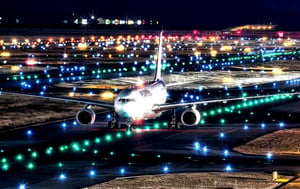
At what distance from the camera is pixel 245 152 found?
45.9 m

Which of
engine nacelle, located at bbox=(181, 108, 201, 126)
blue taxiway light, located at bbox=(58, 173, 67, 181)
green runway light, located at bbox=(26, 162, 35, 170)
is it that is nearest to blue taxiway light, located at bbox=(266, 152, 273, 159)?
engine nacelle, located at bbox=(181, 108, 201, 126)

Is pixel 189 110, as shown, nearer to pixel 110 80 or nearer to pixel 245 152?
pixel 245 152

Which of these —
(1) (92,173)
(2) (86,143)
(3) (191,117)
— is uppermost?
(3) (191,117)

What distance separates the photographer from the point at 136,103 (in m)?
52.1

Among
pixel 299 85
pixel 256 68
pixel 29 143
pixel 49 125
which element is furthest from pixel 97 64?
pixel 29 143

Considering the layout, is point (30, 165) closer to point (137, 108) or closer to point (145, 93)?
point (137, 108)

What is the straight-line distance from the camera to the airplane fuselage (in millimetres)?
51906

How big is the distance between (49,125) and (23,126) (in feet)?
6.52

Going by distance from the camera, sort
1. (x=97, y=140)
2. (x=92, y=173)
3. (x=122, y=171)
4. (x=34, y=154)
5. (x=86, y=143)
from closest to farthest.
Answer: (x=92, y=173) → (x=122, y=171) → (x=34, y=154) → (x=86, y=143) → (x=97, y=140)

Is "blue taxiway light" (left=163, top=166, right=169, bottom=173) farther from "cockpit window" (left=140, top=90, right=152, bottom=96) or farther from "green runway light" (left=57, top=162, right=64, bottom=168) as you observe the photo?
"cockpit window" (left=140, top=90, right=152, bottom=96)

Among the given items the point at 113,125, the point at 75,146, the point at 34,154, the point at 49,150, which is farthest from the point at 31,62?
the point at 34,154

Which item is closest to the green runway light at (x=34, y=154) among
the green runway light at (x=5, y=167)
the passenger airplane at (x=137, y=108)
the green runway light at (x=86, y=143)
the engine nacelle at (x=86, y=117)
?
the green runway light at (x=5, y=167)

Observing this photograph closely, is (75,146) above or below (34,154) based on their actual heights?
above

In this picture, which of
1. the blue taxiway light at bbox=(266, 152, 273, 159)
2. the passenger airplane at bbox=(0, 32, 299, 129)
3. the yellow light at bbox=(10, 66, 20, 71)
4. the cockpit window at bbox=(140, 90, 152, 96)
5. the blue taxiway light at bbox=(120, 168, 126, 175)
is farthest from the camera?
the yellow light at bbox=(10, 66, 20, 71)
